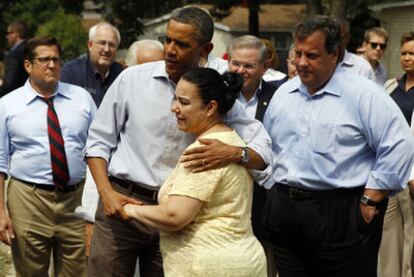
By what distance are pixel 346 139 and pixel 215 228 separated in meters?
1.19

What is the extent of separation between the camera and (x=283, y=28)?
56.7 m

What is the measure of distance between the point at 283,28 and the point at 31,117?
Answer: 50.7 m

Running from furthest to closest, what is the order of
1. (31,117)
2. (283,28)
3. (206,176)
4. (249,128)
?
(283,28) → (31,117) → (249,128) → (206,176)

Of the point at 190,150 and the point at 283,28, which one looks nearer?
the point at 190,150

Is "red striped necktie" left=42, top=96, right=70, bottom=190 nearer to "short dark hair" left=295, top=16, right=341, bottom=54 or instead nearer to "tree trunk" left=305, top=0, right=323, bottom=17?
"short dark hair" left=295, top=16, right=341, bottom=54

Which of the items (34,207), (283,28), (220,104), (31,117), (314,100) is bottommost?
(283,28)

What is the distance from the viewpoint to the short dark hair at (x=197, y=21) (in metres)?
4.93

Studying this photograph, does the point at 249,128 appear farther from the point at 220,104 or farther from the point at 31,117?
the point at 31,117

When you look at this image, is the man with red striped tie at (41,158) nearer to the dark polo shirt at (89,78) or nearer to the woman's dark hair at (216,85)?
the dark polo shirt at (89,78)

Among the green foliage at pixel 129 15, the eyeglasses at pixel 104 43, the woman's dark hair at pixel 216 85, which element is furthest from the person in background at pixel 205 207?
the green foliage at pixel 129 15

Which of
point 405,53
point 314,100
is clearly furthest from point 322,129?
point 405,53

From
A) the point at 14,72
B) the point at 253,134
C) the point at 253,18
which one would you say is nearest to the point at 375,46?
the point at 14,72

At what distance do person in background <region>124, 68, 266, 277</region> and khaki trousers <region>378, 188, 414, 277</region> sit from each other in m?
3.37

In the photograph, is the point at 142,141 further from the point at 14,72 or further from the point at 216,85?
the point at 14,72
